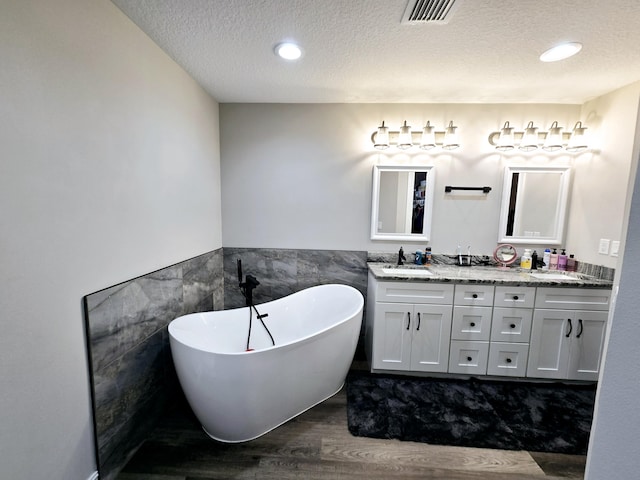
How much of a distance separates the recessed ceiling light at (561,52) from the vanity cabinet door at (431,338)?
1.92m

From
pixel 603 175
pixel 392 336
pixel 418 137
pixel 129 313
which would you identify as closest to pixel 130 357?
pixel 129 313

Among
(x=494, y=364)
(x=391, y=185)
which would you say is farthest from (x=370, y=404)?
(x=391, y=185)

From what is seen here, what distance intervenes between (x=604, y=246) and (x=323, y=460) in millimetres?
2833

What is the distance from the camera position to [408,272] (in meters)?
2.53

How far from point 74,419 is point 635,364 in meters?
2.11

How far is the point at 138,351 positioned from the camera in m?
1.64

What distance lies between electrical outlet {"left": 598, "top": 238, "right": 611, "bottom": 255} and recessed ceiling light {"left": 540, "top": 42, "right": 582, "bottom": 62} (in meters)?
1.56

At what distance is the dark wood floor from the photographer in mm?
1524

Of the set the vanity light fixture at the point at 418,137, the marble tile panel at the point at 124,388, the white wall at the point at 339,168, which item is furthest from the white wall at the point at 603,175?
the marble tile panel at the point at 124,388

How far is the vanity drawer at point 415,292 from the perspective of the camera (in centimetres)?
230

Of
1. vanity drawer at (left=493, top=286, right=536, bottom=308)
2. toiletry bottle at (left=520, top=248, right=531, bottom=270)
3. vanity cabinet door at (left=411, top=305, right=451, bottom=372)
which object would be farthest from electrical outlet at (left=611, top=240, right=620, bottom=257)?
vanity cabinet door at (left=411, top=305, right=451, bottom=372)

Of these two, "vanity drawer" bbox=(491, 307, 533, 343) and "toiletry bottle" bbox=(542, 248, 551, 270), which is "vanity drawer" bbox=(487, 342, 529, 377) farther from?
"toiletry bottle" bbox=(542, 248, 551, 270)

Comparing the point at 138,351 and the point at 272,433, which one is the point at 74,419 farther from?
the point at 272,433

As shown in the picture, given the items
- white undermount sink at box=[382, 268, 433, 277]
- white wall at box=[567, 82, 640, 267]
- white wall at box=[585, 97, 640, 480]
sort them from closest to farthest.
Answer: white wall at box=[585, 97, 640, 480] < white wall at box=[567, 82, 640, 267] < white undermount sink at box=[382, 268, 433, 277]
